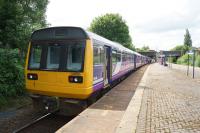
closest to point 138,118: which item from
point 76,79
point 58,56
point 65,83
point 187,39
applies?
point 76,79

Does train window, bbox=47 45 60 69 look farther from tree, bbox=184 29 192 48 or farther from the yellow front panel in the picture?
tree, bbox=184 29 192 48

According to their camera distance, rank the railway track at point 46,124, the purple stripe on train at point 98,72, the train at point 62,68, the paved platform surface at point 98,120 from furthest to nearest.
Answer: the purple stripe on train at point 98,72
the train at point 62,68
the railway track at point 46,124
the paved platform surface at point 98,120

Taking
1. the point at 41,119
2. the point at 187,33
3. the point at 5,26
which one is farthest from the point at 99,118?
the point at 187,33

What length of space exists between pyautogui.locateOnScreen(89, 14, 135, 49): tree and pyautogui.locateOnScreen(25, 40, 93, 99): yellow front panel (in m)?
48.3

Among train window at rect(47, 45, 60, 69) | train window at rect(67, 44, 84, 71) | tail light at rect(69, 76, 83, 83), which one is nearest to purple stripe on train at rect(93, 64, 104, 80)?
train window at rect(67, 44, 84, 71)

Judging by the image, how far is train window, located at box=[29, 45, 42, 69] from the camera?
9.06 metres

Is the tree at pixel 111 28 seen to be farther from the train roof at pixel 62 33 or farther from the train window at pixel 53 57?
the train window at pixel 53 57

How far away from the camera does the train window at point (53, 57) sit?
8.75 meters

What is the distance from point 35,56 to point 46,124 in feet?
7.53

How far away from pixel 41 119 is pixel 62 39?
2578 mm

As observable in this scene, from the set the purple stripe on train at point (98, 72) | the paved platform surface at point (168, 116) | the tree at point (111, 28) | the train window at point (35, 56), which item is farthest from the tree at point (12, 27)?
the tree at point (111, 28)

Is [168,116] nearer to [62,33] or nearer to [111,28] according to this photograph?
[62,33]

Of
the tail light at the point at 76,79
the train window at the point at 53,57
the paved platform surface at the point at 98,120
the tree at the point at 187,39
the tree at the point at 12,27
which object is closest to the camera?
the paved platform surface at the point at 98,120

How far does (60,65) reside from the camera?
860 cm
